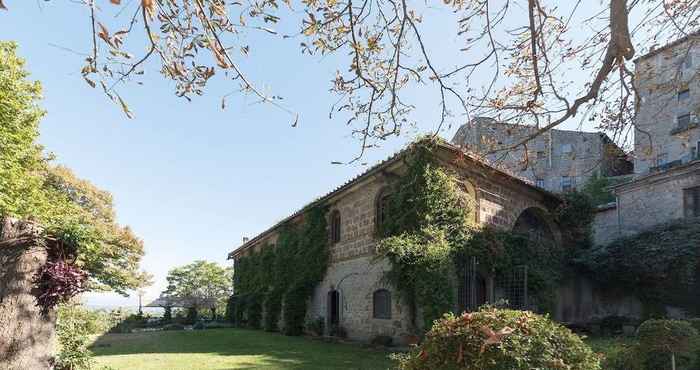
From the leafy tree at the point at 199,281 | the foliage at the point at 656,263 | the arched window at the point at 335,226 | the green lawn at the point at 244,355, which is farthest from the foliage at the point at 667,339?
the leafy tree at the point at 199,281

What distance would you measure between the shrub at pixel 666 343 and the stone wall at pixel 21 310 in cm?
908

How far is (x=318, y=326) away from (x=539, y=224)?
9871mm

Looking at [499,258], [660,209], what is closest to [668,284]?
[660,209]

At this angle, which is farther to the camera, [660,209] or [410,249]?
[660,209]

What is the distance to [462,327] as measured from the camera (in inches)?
156

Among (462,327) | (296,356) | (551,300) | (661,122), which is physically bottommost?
(296,356)

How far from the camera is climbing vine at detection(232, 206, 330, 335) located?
19438 millimetres

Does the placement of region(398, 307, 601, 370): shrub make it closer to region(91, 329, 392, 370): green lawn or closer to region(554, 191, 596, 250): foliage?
region(91, 329, 392, 370): green lawn

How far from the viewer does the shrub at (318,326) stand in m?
18.2

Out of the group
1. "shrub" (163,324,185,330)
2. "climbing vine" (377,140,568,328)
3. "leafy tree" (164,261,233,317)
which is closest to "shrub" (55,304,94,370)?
"climbing vine" (377,140,568,328)

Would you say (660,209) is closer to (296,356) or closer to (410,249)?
(410,249)

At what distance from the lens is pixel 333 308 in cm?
1812

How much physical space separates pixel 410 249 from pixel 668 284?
35.0 feet

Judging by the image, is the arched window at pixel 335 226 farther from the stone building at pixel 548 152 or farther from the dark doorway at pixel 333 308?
the stone building at pixel 548 152
